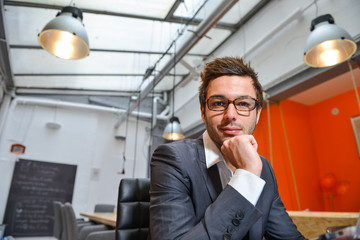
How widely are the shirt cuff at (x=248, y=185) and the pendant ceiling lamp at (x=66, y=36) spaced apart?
2.21 meters

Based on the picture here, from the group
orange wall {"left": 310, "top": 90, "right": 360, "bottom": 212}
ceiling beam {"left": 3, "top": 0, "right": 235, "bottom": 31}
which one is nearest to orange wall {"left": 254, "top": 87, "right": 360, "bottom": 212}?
orange wall {"left": 310, "top": 90, "right": 360, "bottom": 212}

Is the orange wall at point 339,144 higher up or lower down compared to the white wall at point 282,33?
lower down

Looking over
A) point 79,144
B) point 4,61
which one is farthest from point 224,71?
point 79,144

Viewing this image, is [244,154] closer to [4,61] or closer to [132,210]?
[132,210]

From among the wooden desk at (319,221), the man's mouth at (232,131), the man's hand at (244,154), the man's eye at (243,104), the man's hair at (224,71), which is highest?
the man's hair at (224,71)

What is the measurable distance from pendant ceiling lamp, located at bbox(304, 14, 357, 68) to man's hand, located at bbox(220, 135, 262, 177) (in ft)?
6.59

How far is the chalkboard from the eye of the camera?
19.4 ft

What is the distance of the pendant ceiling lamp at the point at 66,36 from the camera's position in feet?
7.74

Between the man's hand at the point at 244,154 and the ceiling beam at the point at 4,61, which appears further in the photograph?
the ceiling beam at the point at 4,61

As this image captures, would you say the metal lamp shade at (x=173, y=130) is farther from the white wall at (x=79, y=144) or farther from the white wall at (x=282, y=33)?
the white wall at (x=79, y=144)

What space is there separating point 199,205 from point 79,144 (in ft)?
22.6

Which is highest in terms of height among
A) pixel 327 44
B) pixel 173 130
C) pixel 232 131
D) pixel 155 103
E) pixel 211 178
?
pixel 155 103

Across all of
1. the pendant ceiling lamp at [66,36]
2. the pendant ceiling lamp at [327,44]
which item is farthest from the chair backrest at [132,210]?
the pendant ceiling lamp at [327,44]

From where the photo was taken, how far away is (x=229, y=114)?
931 millimetres
